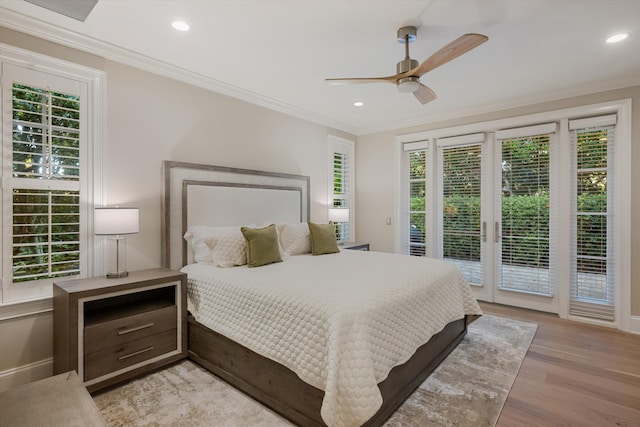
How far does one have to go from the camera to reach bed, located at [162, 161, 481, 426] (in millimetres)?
1658

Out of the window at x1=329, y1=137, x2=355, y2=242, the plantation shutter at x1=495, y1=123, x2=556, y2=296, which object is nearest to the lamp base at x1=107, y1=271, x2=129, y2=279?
the window at x1=329, y1=137, x2=355, y2=242

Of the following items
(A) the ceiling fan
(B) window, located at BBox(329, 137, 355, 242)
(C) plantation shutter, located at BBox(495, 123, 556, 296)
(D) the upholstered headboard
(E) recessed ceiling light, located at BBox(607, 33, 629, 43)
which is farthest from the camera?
(B) window, located at BBox(329, 137, 355, 242)

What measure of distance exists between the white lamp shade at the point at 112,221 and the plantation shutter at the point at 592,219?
15.0ft

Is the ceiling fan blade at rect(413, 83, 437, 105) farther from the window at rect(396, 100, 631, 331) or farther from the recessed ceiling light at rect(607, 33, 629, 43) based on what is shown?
the window at rect(396, 100, 631, 331)

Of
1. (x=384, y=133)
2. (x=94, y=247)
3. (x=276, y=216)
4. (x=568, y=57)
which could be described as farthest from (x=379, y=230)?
(x=94, y=247)

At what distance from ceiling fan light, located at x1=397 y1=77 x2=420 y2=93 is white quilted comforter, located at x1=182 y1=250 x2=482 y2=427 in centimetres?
145

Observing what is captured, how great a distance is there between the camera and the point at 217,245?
9.52 feet

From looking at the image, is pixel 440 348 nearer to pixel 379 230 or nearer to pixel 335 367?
pixel 335 367

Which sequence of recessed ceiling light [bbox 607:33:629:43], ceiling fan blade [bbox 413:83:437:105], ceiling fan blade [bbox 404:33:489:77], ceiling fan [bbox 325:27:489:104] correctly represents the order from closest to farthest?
ceiling fan blade [bbox 404:33:489:77]
ceiling fan [bbox 325:27:489:104]
recessed ceiling light [bbox 607:33:629:43]
ceiling fan blade [bbox 413:83:437:105]

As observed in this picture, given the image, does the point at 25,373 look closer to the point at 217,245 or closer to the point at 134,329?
the point at 134,329

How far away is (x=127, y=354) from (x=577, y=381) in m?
3.33

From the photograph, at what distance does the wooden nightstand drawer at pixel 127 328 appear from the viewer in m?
2.18

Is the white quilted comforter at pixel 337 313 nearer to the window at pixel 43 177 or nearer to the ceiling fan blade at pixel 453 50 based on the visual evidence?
the window at pixel 43 177

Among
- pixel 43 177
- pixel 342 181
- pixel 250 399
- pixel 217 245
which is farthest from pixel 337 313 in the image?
pixel 342 181
